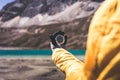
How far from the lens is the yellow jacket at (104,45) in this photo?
0.95 meters

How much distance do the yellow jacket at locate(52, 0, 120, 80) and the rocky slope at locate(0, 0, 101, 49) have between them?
3303 inches

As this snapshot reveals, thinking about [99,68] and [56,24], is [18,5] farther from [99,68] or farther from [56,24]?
[99,68]

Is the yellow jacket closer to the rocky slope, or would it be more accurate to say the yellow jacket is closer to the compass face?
the compass face

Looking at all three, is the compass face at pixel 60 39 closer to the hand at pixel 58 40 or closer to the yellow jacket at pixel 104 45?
the hand at pixel 58 40

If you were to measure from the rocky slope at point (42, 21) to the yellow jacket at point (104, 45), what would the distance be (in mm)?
83897

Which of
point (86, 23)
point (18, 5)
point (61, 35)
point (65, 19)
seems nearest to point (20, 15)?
point (18, 5)

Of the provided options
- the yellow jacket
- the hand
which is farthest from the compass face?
the yellow jacket

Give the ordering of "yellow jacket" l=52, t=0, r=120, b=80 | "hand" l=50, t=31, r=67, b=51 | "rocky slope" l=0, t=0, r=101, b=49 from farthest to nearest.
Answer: "rocky slope" l=0, t=0, r=101, b=49 → "hand" l=50, t=31, r=67, b=51 → "yellow jacket" l=52, t=0, r=120, b=80

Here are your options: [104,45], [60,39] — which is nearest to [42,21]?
[60,39]

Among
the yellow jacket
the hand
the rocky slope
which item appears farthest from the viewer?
the rocky slope

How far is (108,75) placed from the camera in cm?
97

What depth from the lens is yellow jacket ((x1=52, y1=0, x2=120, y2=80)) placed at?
3.13ft

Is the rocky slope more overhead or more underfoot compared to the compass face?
more underfoot

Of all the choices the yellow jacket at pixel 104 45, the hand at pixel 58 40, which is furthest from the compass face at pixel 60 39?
the yellow jacket at pixel 104 45
